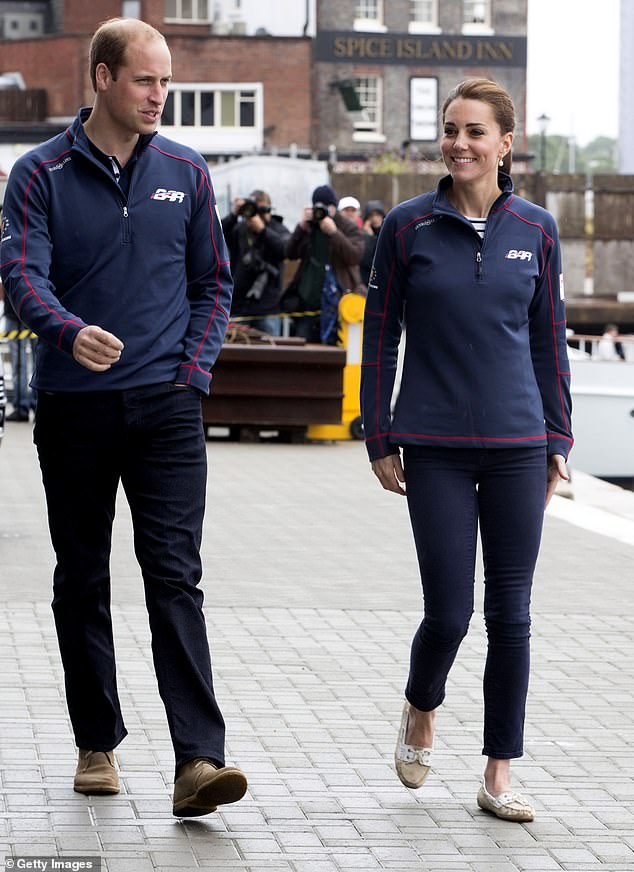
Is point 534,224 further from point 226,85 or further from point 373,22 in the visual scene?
point 373,22

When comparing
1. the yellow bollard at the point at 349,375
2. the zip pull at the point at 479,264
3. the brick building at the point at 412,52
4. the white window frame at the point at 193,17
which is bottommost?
the yellow bollard at the point at 349,375

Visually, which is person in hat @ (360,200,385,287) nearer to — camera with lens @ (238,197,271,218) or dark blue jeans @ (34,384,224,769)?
camera with lens @ (238,197,271,218)

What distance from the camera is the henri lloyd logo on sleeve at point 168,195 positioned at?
4824mm

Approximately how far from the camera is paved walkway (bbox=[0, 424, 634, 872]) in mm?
4656

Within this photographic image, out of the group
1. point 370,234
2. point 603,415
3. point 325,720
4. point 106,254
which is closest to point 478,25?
point 603,415

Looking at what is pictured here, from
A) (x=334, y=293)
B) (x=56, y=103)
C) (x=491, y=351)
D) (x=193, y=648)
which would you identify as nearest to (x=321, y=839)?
(x=193, y=648)

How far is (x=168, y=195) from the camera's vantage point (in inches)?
191

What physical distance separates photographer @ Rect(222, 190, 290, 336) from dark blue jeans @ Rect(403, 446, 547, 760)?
13.2 meters

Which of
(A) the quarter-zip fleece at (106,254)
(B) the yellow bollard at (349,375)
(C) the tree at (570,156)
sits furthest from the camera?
(C) the tree at (570,156)

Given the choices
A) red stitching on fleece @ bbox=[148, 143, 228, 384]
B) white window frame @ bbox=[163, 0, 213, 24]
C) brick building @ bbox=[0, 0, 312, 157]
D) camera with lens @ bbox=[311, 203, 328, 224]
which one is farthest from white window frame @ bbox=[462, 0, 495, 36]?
red stitching on fleece @ bbox=[148, 143, 228, 384]

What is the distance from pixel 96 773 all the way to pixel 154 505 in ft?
2.62

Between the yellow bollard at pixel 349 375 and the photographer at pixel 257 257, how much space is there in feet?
3.65

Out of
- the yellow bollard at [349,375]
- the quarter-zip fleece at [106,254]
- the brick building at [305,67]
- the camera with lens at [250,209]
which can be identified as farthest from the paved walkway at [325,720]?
the brick building at [305,67]

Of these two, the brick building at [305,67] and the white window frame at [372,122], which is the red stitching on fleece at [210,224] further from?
the white window frame at [372,122]
